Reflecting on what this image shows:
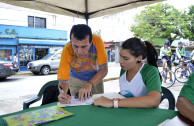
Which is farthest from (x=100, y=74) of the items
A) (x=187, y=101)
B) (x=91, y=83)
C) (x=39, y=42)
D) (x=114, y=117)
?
(x=39, y=42)

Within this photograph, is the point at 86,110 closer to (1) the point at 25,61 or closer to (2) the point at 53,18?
(1) the point at 25,61

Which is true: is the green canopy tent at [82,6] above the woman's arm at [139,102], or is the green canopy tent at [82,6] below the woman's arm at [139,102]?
above

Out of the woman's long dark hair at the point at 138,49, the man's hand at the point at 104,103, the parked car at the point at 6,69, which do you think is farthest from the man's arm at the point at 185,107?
the parked car at the point at 6,69

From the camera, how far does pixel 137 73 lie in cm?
162

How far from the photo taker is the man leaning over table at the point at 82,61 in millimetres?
1553

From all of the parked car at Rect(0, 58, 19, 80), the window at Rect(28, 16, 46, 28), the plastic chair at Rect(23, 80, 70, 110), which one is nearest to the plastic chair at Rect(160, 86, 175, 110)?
the plastic chair at Rect(23, 80, 70, 110)

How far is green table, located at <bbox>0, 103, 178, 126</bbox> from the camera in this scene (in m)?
0.98

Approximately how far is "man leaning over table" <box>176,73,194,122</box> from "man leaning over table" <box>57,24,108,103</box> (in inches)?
29.4

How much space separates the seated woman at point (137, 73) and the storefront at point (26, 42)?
1381cm

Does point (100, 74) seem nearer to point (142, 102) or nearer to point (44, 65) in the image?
point (142, 102)

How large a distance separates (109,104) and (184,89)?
0.55 m

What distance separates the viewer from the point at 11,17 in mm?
14242

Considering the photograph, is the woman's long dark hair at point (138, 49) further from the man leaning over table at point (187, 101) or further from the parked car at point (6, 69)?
the parked car at point (6, 69)

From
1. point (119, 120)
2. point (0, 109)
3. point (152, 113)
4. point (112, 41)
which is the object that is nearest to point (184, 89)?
point (152, 113)
